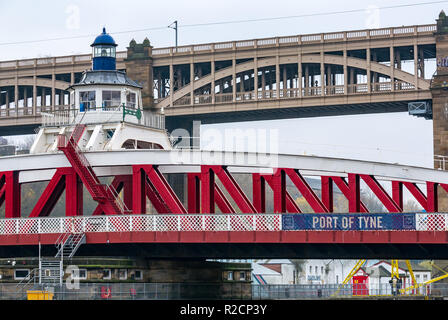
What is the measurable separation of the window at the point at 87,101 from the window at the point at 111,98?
812 mm

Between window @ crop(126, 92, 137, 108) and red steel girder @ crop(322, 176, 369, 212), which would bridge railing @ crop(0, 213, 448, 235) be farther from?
window @ crop(126, 92, 137, 108)

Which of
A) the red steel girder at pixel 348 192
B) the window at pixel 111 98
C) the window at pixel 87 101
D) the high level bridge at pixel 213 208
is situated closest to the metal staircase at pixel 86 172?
the high level bridge at pixel 213 208

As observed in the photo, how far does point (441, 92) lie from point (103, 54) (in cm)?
4307

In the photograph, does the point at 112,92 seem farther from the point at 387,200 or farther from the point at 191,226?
the point at 387,200

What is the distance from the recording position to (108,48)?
243ft

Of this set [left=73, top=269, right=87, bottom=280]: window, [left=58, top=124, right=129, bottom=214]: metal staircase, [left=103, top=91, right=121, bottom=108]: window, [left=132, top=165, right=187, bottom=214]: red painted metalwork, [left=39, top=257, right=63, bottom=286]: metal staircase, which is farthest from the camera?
[left=103, top=91, right=121, bottom=108]: window

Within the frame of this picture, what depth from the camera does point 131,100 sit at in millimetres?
73188

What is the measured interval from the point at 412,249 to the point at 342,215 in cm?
485

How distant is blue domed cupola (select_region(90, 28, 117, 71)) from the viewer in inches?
2896

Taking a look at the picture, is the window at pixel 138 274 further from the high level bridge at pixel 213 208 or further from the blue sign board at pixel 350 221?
the blue sign board at pixel 350 221

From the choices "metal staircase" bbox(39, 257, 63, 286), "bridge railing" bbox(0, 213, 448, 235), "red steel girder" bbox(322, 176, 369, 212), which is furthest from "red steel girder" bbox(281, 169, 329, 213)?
"metal staircase" bbox(39, 257, 63, 286)

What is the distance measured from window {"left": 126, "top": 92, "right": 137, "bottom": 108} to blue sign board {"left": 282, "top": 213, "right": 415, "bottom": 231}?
733 inches

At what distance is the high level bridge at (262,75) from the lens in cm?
10819

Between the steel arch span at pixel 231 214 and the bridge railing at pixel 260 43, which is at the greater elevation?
the bridge railing at pixel 260 43
